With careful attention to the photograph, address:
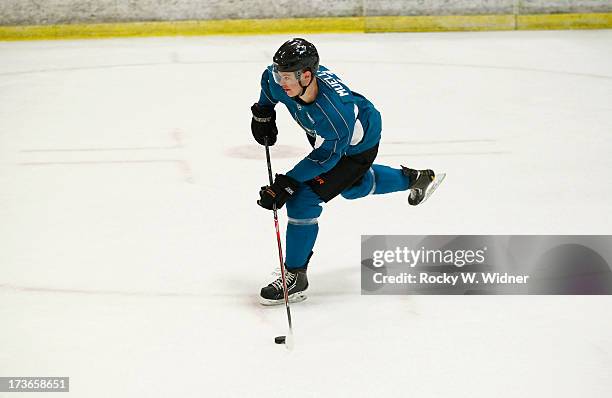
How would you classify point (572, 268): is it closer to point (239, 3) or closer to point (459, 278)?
point (459, 278)

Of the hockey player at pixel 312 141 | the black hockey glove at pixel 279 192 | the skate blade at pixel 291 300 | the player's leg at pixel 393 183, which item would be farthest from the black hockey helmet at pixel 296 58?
the skate blade at pixel 291 300

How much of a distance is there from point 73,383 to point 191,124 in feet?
13.0

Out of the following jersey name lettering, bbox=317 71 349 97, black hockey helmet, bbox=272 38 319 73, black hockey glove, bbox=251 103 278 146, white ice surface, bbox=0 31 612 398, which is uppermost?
black hockey helmet, bbox=272 38 319 73

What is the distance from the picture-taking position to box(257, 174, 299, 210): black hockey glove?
11.9 feet

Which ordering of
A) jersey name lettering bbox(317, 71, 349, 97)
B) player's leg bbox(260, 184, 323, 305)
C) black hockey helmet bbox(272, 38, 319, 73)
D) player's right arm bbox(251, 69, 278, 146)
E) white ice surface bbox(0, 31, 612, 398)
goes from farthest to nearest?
1. player's right arm bbox(251, 69, 278, 146)
2. player's leg bbox(260, 184, 323, 305)
3. jersey name lettering bbox(317, 71, 349, 97)
4. black hockey helmet bbox(272, 38, 319, 73)
5. white ice surface bbox(0, 31, 612, 398)

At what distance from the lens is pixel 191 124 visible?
6961mm

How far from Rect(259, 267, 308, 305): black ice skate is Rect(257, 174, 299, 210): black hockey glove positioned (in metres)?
0.35

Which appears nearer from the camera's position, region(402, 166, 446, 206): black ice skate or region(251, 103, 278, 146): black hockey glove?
region(251, 103, 278, 146): black hockey glove

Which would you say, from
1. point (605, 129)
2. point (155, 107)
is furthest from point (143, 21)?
point (605, 129)

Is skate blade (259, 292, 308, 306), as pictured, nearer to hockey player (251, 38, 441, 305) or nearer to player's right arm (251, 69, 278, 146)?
hockey player (251, 38, 441, 305)

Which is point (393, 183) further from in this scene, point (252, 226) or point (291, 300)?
point (291, 300)

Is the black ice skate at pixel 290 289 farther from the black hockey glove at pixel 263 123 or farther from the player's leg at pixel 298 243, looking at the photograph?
the black hockey glove at pixel 263 123

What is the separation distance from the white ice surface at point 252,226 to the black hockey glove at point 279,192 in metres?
0.44

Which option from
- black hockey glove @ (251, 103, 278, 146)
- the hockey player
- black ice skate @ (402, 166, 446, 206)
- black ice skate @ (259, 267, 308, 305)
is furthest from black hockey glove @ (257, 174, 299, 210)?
black ice skate @ (402, 166, 446, 206)
